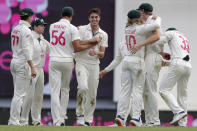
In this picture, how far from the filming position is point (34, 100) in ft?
47.6

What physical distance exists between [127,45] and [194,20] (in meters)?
5.53

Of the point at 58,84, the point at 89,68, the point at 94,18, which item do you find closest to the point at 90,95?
the point at 89,68

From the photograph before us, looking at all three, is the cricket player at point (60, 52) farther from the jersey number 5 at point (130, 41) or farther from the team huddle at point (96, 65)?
the jersey number 5 at point (130, 41)

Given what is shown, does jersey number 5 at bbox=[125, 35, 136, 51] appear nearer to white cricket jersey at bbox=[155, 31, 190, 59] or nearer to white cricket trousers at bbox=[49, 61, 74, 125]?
white cricket jersey at bbox=[155, 31, 190, 59]

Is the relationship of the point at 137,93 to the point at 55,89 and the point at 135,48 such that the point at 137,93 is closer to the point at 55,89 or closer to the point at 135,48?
the point at 135,48

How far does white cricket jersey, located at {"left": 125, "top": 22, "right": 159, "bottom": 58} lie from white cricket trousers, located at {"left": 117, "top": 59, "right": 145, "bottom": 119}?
0.19 m

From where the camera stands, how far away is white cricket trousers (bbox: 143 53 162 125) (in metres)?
13.3

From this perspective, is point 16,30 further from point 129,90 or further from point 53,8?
point 53,8

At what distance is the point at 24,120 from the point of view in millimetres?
14008

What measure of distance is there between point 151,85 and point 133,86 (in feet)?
1.92

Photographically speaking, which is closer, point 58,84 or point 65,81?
point 58,84

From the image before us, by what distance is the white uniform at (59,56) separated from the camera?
43.9ft

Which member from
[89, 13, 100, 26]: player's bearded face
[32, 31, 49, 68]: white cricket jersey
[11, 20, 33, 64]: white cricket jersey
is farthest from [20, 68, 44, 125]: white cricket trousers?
[89, 13, 100, 26]: player's bearded face

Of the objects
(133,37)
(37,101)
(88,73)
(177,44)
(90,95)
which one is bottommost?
(37,101)
